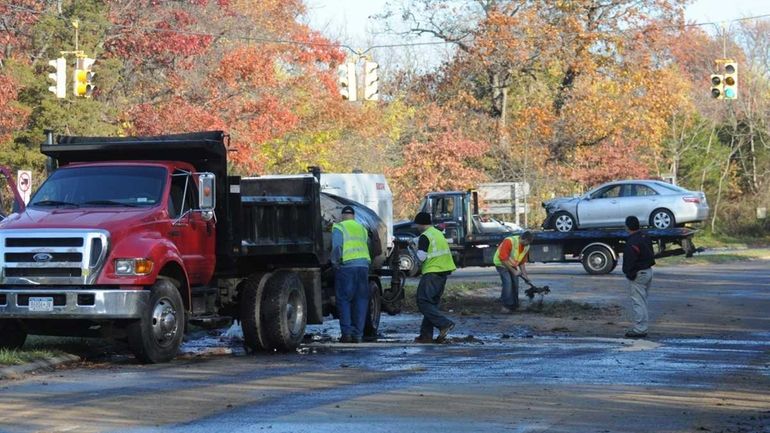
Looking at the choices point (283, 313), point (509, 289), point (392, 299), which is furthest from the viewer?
point (509, 289)

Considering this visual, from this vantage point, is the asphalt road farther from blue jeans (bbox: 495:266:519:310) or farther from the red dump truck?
blue jeans (bbox: 495:266:519:310)

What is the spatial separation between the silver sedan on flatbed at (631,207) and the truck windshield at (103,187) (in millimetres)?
21320

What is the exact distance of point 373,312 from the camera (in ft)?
64.3

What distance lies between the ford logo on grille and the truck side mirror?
1922mm

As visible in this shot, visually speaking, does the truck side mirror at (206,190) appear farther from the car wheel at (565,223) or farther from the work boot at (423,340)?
the car wheel at (565,223)

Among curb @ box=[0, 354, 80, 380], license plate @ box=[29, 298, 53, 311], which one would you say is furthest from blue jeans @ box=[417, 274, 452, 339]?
license plate @ box=[29, 298, 53, 311]

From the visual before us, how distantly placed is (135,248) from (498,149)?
4290 centimetres

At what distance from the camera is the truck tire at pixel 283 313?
54.7 ft

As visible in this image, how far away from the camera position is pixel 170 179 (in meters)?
15.7

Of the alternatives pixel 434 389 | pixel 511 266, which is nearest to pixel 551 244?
pixel 511 266

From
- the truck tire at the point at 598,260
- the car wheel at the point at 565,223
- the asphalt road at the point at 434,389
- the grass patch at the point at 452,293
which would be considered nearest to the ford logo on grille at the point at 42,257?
the asphalt road at the point at 434,389

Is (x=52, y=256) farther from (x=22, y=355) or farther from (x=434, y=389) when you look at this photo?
(x=434, y=389)

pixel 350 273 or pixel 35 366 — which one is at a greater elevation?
pixel 350 273

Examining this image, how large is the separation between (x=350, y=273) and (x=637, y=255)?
15.2 feet
